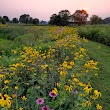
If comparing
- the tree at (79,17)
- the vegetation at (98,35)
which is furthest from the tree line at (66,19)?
the vegetation at (98,35)

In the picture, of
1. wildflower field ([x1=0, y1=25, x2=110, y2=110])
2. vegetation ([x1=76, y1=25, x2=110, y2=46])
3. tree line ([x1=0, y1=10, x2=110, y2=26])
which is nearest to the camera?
wildflower field ([x1=0, y1=25, x2=110, y2=110])

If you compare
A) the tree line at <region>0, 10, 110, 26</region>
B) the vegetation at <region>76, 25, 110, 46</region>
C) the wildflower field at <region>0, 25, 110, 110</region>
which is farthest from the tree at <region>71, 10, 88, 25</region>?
the wildflower field at <region>0, 25, 110, 110</region>

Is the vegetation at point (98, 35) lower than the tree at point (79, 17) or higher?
higher

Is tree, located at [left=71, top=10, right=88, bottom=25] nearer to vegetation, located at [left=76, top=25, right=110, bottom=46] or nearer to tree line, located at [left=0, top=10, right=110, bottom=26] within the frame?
tree line, located at [left=0, top=10, right=110, bottom=26]

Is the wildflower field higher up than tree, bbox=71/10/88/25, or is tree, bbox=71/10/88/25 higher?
the wildflower field

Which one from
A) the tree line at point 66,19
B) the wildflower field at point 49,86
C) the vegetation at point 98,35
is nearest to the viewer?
the wildflower field at point 49,86

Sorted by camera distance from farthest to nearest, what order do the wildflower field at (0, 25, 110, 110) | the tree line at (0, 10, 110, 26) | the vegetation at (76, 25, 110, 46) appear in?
1. the tree line at (0, 10, 110, 26)
2. the vegetation at (76, 25, 110, 46)
3. the wildflower field at (0, 25, 110, 110)

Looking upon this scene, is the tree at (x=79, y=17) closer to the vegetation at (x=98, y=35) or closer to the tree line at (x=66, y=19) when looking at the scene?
the tree line at (x=66, y=19)

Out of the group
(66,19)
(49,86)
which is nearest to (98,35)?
(49,86)

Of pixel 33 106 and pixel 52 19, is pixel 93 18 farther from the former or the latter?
pixel 33 106

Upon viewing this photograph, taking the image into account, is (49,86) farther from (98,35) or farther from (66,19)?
(66,19)

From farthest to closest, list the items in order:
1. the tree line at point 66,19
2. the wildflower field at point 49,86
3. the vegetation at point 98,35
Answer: the tree line at point 66,19
the vegetation at point 98,35
the wildflower field at point 49,86

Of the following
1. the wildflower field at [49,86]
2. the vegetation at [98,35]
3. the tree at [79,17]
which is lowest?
the tree at [79,17]

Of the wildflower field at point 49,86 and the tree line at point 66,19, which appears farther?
the tree line at point 66,19
